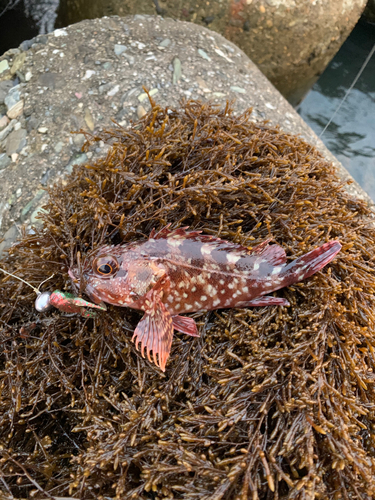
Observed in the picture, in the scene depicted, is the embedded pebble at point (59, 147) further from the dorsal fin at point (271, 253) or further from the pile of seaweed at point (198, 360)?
the dorsal fin at point (271, 253)

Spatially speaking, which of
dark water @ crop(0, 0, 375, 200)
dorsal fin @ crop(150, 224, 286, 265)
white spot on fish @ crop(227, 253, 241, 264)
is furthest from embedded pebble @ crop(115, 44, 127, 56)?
dark water @ crop(0, 0, 375, 200)

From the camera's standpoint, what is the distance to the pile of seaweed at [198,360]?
221 cm

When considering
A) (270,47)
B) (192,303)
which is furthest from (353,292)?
(270,47)

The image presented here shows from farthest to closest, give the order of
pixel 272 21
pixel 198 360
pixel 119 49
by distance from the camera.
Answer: pixel 272 21 < pixel 119 49 < pixel 198 360

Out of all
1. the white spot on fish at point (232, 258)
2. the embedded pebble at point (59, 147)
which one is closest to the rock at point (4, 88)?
the embedded pebble at point (59, 147)

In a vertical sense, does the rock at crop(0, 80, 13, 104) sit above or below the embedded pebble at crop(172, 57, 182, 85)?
below

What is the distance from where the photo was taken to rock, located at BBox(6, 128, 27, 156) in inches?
172

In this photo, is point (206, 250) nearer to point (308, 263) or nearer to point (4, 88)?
point (308, 263)

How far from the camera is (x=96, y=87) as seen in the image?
15.0 feet

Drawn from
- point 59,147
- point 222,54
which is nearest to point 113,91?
point 59,147

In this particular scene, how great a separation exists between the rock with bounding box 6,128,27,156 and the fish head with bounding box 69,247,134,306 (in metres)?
2.78

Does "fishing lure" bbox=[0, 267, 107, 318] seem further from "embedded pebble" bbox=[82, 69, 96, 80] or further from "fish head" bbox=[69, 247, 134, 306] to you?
"embedded pebble" bbox=[82, 69, 96, 80]

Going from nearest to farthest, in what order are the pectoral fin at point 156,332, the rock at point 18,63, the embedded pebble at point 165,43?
the pectoral fin at point 156,332 → the rock at point 18,63 → the embedded pebble at point 165,43

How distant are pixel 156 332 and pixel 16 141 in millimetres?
3580
